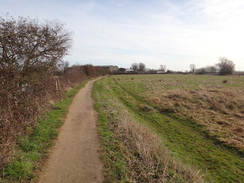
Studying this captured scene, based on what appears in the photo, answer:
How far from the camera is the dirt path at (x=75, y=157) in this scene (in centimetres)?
416

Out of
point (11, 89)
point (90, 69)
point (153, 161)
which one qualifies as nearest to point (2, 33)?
point (11, 89)

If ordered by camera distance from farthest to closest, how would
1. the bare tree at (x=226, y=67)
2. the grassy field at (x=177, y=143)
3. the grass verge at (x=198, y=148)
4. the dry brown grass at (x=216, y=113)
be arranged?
the bare tree at (x=226, y=67) < the dry brown grass at (x=216, y=113) < the grass verge at (x=198, y=148) < the grassy field at (x=177, y=143)

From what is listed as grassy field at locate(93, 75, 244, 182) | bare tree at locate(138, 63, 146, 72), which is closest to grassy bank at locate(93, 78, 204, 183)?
grassy field at locate(93, 75, 244, 182)

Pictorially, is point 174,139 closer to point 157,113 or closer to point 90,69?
point 157,113

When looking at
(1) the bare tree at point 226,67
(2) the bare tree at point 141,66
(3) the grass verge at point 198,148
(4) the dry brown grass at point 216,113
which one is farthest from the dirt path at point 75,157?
(2) the bare tree at point 141,66

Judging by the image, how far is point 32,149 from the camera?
531cm

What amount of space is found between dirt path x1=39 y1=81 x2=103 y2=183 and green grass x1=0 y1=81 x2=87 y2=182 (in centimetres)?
31

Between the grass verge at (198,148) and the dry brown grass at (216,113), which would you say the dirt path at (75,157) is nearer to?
the grass verge at (198,148)

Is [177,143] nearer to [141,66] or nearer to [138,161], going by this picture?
[138,161]

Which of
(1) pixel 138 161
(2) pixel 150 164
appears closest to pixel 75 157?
(1) pixel 138 161

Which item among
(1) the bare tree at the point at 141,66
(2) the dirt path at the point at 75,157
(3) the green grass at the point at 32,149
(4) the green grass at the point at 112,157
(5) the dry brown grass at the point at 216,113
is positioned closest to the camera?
(3) the green grass at the point at 32,149

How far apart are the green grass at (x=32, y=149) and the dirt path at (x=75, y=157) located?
31 cm

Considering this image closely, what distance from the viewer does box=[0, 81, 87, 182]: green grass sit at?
3999 mm

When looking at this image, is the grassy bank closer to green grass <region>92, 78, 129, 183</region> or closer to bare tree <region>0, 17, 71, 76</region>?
green grass <region>92, 78, 129, 183</region>
